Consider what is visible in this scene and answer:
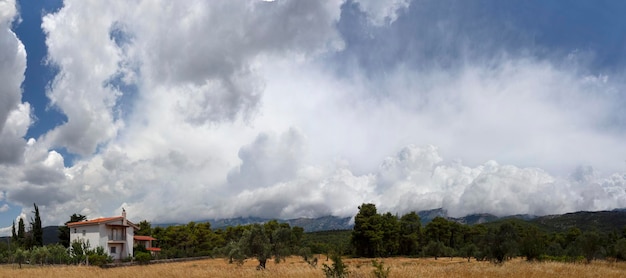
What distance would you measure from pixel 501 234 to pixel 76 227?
53.8 metres

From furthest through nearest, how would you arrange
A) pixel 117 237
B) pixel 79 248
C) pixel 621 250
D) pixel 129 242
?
pixel 129 242
pixel 117 237
pixel 79 248
pixel 621 250

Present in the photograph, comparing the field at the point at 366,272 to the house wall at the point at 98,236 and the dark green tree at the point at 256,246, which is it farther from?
the house wall at the point at 98,236

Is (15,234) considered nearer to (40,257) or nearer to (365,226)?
(40,257)

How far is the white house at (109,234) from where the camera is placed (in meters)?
59.6

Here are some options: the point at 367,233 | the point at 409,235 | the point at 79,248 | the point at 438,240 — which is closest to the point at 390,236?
the point at 409,235

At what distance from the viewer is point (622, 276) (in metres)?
21.3

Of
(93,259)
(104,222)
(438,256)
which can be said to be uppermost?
(104,222)

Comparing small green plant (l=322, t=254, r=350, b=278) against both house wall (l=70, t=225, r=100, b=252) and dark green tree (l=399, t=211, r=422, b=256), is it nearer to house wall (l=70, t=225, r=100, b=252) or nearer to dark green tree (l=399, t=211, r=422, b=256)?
house wall (l=70, t=225, r=100, b=252)

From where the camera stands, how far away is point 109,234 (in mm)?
61000

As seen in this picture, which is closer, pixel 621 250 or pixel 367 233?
pixel 621 250

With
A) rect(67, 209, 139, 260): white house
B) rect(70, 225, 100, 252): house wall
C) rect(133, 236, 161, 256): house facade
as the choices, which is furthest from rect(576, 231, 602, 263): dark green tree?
rect(133, 236, 161, 256): house facade

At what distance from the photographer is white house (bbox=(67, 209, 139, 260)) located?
196ft

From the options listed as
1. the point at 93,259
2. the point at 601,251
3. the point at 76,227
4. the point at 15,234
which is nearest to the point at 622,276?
the point at 601,251

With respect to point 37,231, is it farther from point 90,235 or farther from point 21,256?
point 21,256
